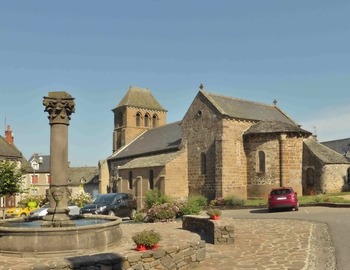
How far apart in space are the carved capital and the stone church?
2497 centimetres

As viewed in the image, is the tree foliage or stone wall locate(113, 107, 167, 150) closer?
the tree foliage

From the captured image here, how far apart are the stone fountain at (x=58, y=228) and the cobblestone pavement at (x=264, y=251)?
41 cm

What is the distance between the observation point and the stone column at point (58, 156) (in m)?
10.4

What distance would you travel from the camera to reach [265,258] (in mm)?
9836

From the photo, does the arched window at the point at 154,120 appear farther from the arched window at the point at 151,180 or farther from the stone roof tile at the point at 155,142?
the arched window at the point at 151,180

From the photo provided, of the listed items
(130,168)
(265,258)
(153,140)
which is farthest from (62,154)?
(153,140)

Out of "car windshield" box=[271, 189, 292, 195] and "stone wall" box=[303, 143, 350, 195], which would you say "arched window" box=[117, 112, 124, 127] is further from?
"car windshield" box=[271, 189, 292, 195]

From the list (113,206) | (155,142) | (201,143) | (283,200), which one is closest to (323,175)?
(201,143)

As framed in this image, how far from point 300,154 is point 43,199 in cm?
2470

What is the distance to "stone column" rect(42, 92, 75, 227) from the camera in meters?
10.4

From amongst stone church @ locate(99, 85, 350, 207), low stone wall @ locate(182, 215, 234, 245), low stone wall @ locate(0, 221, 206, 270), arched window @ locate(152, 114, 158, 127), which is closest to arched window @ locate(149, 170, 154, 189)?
stone church @ locate(99, 85, 350, 207)

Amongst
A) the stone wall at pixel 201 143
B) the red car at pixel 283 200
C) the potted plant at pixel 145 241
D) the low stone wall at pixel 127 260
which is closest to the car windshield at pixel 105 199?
the red car at pixel 283 200

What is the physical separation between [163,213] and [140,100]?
144 ft

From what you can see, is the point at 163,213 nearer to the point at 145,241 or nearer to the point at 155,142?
the point at 145,241
